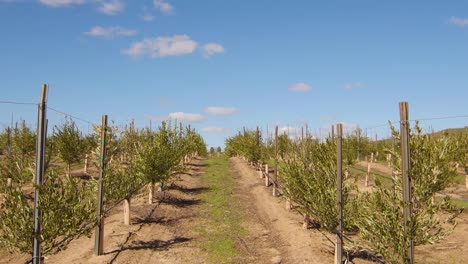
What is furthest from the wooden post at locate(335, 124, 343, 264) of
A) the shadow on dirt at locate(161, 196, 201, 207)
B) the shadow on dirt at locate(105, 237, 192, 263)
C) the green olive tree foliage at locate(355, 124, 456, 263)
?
the shadow on dirt at locate(161, 196, 201, 207)

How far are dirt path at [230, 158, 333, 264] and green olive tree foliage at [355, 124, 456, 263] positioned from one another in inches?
212

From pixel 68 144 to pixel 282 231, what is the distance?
2097cm

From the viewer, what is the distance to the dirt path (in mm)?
16359

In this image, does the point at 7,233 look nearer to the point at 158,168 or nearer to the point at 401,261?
the point at 401,261

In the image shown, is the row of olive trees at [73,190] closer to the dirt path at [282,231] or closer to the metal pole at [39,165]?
the metal pole at [39,165]

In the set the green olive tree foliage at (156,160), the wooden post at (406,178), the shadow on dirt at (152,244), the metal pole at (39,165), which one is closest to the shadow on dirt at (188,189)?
the green olive tree foliage at (156,160)

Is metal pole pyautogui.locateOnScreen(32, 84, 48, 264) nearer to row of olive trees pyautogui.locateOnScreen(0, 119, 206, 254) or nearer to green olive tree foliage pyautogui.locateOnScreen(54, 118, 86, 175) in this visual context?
row of olive trees pyautogui.locateOnScreen(0, 119, 206, 254)

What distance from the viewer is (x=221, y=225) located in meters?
21.6

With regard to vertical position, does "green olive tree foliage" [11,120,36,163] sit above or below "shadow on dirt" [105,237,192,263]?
above

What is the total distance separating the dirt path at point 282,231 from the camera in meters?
16.4

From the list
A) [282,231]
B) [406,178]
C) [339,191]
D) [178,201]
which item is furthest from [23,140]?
[406,178]

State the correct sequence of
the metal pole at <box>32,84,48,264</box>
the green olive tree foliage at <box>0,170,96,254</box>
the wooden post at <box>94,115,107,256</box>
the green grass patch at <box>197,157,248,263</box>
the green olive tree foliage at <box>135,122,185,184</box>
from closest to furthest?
the metal pole at <box>32,84,48,264</box> → the green olive tree foliage at <box>0,170,96,254</box> → the wooden post at <box>94,115,107,256</box> → the green grass patch at <box>197,157,248,263</box> → the green olive tree foliage at <box>135,122,185,184</box>

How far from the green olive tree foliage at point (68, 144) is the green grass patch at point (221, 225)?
462 inches

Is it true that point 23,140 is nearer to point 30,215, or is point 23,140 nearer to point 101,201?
point 101,201
